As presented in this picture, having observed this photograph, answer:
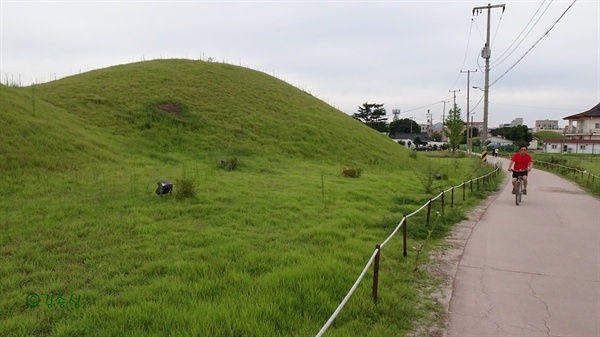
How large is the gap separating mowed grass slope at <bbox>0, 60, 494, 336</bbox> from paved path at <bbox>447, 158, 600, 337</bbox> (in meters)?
0.53

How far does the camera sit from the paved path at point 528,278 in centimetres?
386

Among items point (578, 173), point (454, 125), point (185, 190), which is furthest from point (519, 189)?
point (454, 125)

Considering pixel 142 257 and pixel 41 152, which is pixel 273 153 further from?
pixel 142 257

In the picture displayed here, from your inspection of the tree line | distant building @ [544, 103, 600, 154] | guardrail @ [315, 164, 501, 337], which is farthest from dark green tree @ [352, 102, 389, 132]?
guardrail @ [315, 164, 501, 337]

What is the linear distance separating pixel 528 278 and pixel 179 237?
16.5 ft

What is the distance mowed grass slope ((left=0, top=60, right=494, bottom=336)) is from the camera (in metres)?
3.63

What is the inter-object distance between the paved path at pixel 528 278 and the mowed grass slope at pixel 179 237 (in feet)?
1.75

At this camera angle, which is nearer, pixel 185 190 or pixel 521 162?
pixel 185 190

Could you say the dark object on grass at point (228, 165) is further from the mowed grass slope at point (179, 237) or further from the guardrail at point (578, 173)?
the guardrail at point (578, 173)

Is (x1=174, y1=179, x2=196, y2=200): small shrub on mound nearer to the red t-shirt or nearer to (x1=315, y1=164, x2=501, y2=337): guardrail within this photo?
(x1=315, y1=164, x2=501, y2=337): guardrail

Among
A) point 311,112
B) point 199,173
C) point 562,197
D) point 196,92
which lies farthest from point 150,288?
point 311,112

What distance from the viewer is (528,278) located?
16.9 feet

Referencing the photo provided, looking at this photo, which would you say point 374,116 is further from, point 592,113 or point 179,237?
point 179,237

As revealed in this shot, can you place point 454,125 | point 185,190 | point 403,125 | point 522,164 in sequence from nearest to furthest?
point 185,190
point 522,164
point 454,125
point 403,125
